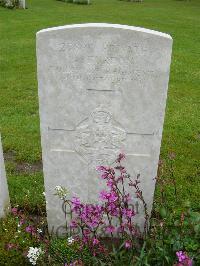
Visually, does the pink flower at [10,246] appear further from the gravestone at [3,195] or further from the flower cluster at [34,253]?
the gravestone at [3,195]

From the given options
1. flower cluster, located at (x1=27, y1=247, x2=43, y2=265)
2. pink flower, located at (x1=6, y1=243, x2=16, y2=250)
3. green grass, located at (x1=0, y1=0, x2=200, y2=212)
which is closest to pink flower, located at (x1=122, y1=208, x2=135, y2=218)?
flower cluster, located at (x1=27, y1=247, x2=43, y2=265)

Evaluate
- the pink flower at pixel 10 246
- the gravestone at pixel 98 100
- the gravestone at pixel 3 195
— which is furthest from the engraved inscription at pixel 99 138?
the pink flower at pixel 10 246

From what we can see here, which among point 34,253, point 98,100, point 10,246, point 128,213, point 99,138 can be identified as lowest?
point 10,246

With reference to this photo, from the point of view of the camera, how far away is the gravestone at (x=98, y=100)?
3455mm

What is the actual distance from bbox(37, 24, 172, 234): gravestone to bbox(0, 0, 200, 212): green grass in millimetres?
926

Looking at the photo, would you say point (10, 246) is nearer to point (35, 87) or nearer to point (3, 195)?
point (3, 195)

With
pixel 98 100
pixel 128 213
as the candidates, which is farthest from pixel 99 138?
pixel 128 213

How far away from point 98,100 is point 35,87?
477cm

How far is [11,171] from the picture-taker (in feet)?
17.6

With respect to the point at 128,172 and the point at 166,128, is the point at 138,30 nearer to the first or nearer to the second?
the point at 128,172

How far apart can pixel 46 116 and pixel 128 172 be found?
2.78 feet

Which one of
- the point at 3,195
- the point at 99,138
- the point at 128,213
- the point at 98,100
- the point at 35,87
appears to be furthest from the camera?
the point at 35,87

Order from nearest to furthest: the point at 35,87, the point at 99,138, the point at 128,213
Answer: the point at 128,213 → the point at 99,138 → the point at 35,87

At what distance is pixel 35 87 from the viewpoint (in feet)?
27.1
